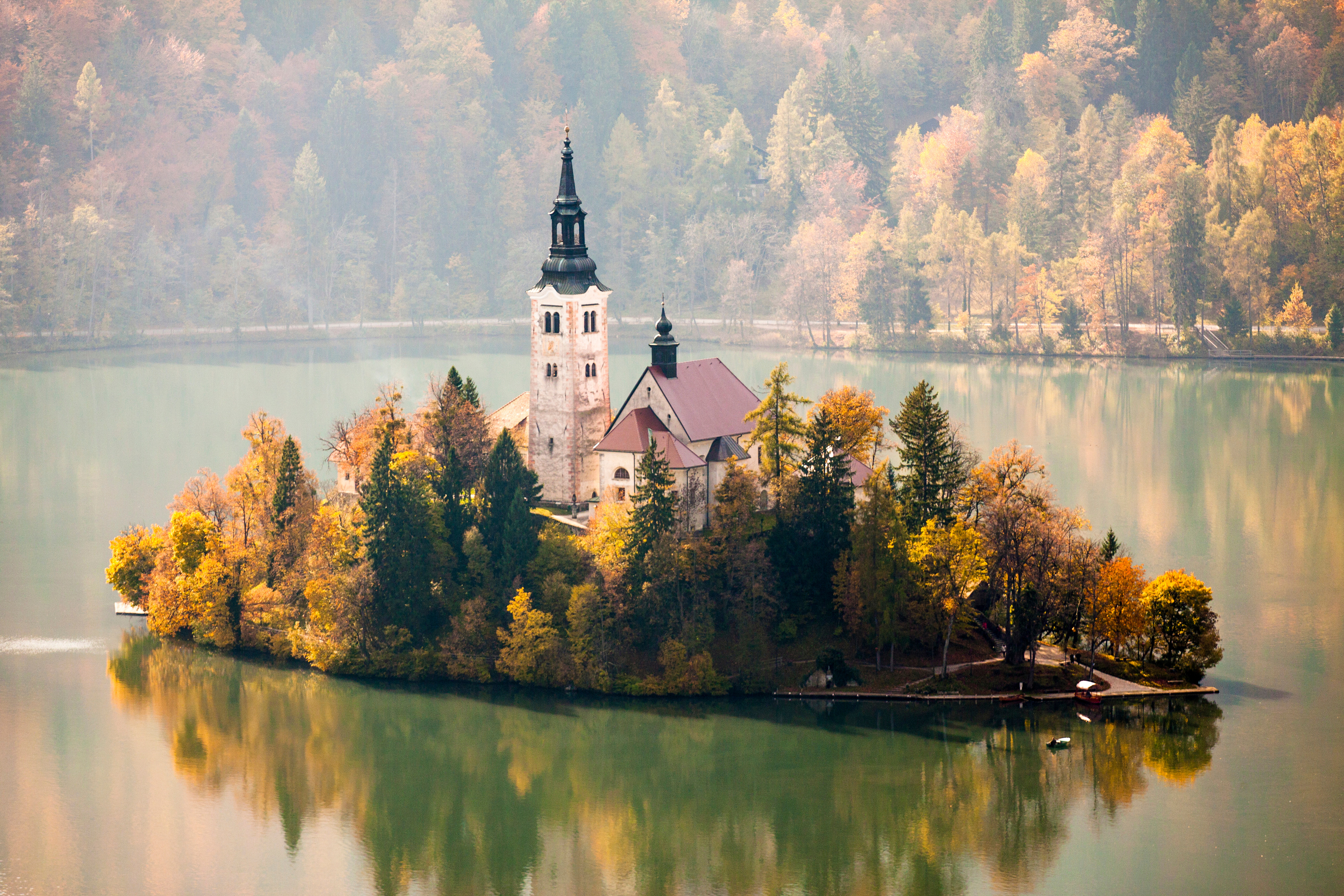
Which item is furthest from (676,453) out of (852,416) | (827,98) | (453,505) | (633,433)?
(827,98)

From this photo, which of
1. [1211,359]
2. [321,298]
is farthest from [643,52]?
[1211,359]

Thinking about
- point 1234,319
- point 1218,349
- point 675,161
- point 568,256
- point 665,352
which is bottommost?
point 665,352

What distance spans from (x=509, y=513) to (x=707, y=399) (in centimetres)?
880

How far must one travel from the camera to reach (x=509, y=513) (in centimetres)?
6419

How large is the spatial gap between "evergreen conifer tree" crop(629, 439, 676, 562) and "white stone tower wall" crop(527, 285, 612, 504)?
5.90m

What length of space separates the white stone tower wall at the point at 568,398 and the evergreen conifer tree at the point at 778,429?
6.14m

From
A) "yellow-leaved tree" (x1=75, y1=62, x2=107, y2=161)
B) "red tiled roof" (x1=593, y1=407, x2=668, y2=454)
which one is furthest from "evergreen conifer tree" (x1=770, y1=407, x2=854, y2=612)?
"yellow-leaved tree" (x1=75, y1=62, x2=107, y2=161)

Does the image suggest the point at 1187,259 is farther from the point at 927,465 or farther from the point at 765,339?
the point at 927,465

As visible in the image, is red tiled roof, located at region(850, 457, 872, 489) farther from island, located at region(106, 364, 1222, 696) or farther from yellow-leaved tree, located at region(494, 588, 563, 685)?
yellow-leaved tree, located at region(494, 588, 563, 685)

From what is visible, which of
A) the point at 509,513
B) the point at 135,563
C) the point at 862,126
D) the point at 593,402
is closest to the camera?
the point at 509,513

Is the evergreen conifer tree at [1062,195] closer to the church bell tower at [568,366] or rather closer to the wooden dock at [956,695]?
the church bell tower at [568,366]

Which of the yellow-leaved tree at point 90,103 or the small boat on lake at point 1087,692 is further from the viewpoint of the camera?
the yellow-leaved tree at point 90,103

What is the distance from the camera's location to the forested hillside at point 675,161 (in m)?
138

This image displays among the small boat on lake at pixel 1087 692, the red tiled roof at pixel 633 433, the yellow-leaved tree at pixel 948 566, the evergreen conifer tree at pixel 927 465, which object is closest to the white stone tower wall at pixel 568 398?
the red tiled roof at pixel 633 433
